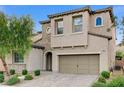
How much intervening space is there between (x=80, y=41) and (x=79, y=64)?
1.74m

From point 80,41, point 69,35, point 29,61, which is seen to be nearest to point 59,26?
point 69,35

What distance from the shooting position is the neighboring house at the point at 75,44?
16.8m

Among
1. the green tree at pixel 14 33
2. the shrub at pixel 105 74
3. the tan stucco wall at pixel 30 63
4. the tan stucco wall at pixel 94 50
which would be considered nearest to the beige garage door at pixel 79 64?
the tan stucco wall at pixel 94 50

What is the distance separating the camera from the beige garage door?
16.9 m

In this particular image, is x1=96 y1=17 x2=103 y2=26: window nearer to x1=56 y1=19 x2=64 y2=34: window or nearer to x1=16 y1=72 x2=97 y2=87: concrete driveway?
x1=56 y1=19 x2=64 y2=34: window

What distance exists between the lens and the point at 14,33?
49.3 feet

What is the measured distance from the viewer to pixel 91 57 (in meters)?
17.2

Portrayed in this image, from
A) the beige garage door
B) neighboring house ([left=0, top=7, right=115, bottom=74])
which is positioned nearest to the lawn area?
neighboring house ([left=0, top=7, right=115, bottom=74])

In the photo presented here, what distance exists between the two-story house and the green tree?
9.65 feet

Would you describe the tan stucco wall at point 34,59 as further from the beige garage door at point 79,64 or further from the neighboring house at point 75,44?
the beige garage door at point 79,64

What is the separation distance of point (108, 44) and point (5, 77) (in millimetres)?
7663
